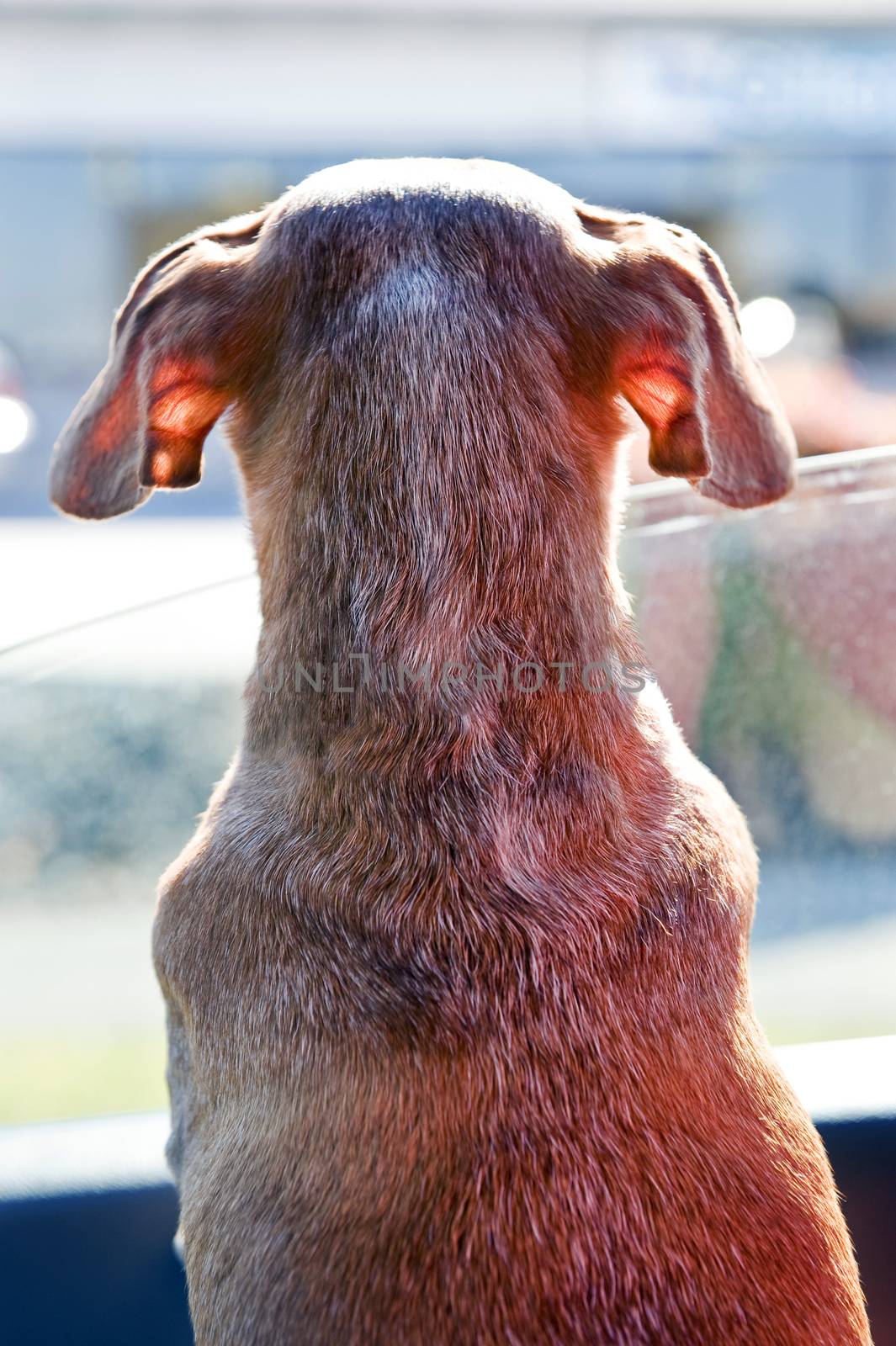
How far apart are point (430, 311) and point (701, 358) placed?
0.81 ft

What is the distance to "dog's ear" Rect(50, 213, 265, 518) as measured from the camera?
1.09m

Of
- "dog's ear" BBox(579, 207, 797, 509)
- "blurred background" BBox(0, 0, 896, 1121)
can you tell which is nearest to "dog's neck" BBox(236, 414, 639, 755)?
"dog's ear" BBox(579, 207, 797, 509)

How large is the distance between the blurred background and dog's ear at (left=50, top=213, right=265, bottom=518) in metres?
0.13

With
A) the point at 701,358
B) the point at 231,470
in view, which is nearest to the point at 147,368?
the point at 231,470

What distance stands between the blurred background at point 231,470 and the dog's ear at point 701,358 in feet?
1.01

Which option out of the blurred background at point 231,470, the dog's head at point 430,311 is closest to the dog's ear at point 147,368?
the dog's head at point 430,311

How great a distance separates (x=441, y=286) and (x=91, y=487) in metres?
0.36

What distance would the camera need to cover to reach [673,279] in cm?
109

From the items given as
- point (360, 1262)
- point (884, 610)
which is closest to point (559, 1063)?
point (360, 1262)

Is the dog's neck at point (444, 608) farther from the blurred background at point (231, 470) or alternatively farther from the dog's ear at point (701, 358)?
the blurred background at point (231, 470)

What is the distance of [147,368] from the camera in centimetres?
109

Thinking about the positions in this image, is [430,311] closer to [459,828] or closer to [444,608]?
[444,608]

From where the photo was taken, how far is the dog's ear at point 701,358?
107cm

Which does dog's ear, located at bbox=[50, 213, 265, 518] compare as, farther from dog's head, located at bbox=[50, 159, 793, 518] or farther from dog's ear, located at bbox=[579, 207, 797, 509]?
dog's ear, located at bbox=[579, 207, 797, 509]
